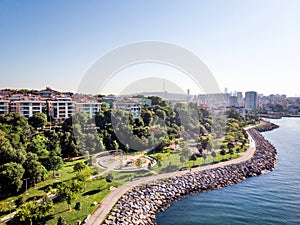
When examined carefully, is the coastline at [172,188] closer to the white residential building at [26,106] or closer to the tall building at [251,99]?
the white residential building at [26,106]

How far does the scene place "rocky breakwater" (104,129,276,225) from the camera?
756 cm

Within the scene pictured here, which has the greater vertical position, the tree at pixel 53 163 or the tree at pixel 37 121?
the tree at pixel 37 121

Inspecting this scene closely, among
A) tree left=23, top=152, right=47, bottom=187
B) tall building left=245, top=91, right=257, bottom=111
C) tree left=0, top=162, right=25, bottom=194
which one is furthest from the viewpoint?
tall building left=245, top=91, right=257, bottom=111

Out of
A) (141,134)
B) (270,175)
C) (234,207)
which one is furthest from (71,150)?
(270,175)

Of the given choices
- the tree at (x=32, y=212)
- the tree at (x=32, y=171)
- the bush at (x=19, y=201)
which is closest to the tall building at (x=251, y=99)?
the tree at (x=32, y=171)

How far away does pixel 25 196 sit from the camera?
8117 mm

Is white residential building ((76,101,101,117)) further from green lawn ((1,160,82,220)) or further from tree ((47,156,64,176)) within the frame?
tree ((47,156,64,176))

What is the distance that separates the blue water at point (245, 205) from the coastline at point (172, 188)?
325 mm

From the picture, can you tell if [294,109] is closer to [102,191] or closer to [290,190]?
[290,190]

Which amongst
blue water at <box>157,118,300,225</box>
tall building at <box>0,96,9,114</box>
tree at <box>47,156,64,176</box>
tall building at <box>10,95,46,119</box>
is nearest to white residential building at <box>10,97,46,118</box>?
tall building at <box>10,95,46,119</box>

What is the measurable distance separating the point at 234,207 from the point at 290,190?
3.43 meters

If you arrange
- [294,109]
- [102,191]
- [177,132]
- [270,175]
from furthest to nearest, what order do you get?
1. [294,109]
2. [177,132]
3. [270,175]
4. [102,191]

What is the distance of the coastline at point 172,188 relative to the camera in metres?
7.59

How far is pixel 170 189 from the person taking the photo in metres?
9.69
